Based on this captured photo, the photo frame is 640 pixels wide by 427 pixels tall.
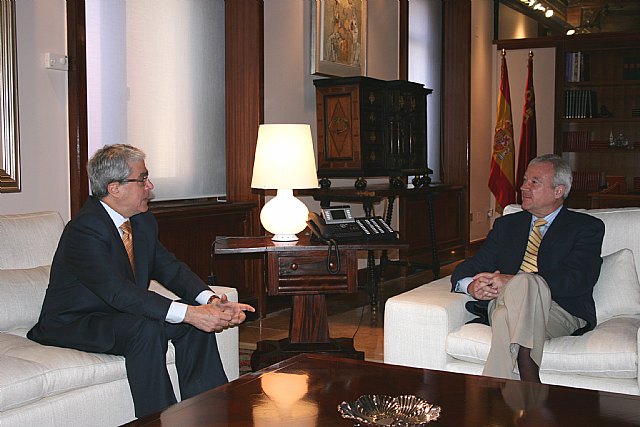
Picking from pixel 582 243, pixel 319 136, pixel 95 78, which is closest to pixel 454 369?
pixel 582 243

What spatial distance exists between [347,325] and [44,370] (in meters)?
2.86

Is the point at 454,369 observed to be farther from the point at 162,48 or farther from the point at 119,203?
Result: the point at 162,48

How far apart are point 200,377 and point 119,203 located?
72 centimetres

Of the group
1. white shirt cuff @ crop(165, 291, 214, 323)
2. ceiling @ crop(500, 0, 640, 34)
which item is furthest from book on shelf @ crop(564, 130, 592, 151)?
white shirt cuff @ crop(165, 291, 214, 323)

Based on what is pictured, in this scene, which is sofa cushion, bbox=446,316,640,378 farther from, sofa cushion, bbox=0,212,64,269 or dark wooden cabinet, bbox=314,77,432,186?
dark wooden cabinet, bbox=314,77,432,186

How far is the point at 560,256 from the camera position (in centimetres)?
345

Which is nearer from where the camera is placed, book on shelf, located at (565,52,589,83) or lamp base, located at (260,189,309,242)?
lamp base, located at (260,189,309,242)

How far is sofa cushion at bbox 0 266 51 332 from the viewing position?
319 cm

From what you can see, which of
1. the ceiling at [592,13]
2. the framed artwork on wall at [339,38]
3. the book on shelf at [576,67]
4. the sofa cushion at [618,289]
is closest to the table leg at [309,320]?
the sofa cushion at [618,289]

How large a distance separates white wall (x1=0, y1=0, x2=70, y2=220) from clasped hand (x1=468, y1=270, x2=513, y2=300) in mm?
2121

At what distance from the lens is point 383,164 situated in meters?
6.56

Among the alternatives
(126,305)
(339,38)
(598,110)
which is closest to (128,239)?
(126,305)

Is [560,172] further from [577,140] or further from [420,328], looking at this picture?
[577,140]

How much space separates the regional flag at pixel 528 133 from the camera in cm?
903
